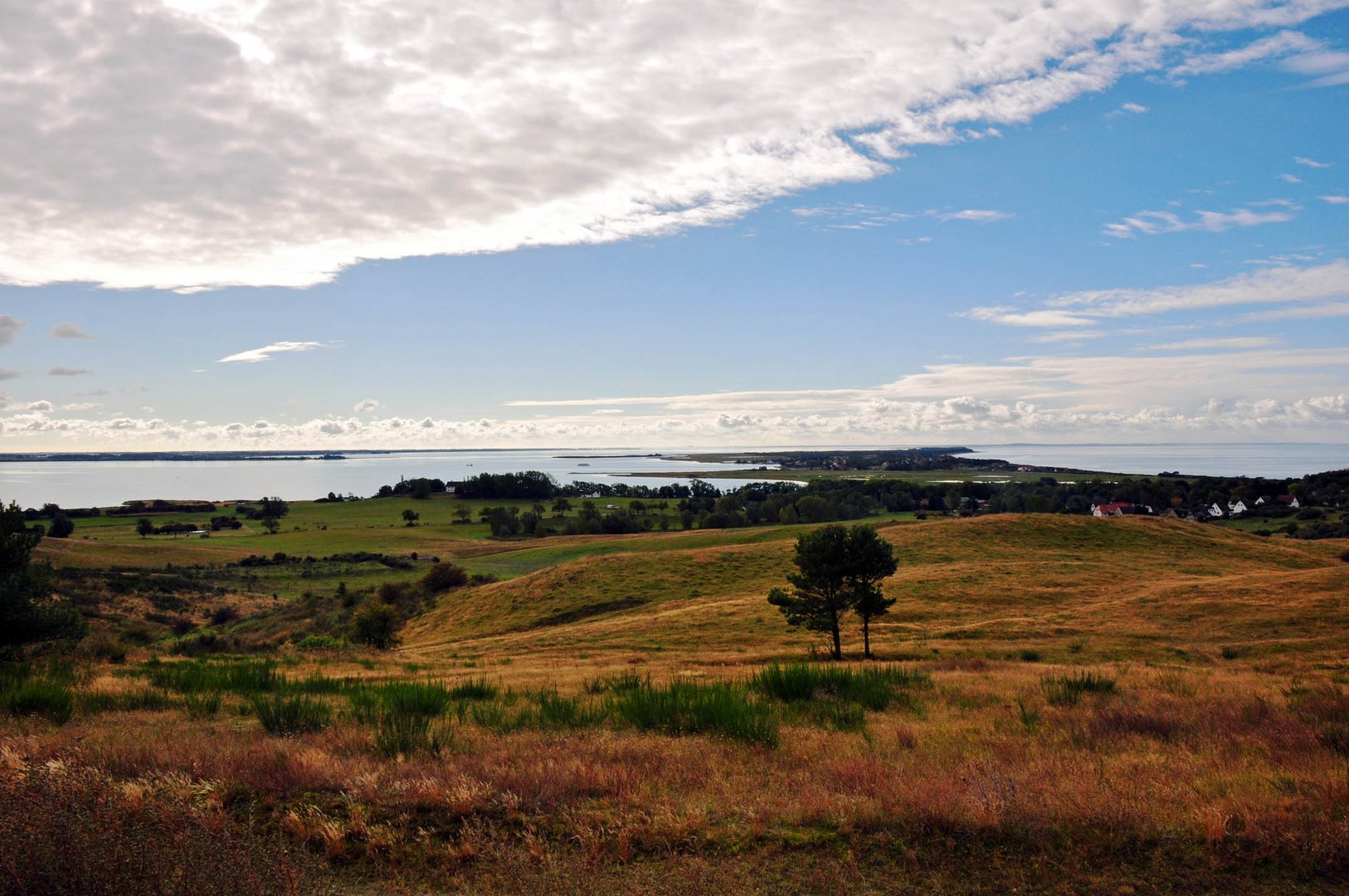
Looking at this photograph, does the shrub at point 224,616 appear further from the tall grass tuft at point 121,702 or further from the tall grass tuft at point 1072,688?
the tall grass tuft at point 1072,688

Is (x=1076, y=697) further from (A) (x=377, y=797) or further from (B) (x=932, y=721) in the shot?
(A) (x=377, y=797)

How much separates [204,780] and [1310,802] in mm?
9856

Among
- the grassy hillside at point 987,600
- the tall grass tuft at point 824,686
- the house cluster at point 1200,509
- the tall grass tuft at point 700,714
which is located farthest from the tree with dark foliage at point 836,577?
A: the house cluster at point 1200,509

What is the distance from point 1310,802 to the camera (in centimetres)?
642

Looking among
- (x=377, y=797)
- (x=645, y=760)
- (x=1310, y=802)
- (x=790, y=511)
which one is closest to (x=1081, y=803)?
(x=1310, y=802)

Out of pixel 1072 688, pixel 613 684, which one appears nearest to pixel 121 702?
pixel 613 684

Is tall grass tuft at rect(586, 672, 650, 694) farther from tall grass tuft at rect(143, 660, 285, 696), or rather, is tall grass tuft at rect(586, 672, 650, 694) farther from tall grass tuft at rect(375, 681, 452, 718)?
tall grass tuft at rect(143, 660, 285, 696)

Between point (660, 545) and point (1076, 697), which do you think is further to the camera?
point (660, 545)

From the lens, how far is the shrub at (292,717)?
9648 mm

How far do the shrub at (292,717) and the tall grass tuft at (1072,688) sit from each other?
38.8 feet

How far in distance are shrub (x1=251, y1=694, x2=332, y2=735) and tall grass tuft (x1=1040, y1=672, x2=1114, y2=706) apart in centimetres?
1183

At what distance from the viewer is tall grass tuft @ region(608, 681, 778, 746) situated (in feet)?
29.7

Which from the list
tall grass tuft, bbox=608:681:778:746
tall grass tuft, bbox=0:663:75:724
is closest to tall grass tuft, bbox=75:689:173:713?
tall grass tuft, bbox=0:663:75:724

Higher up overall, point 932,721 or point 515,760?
Result: point 515,760
